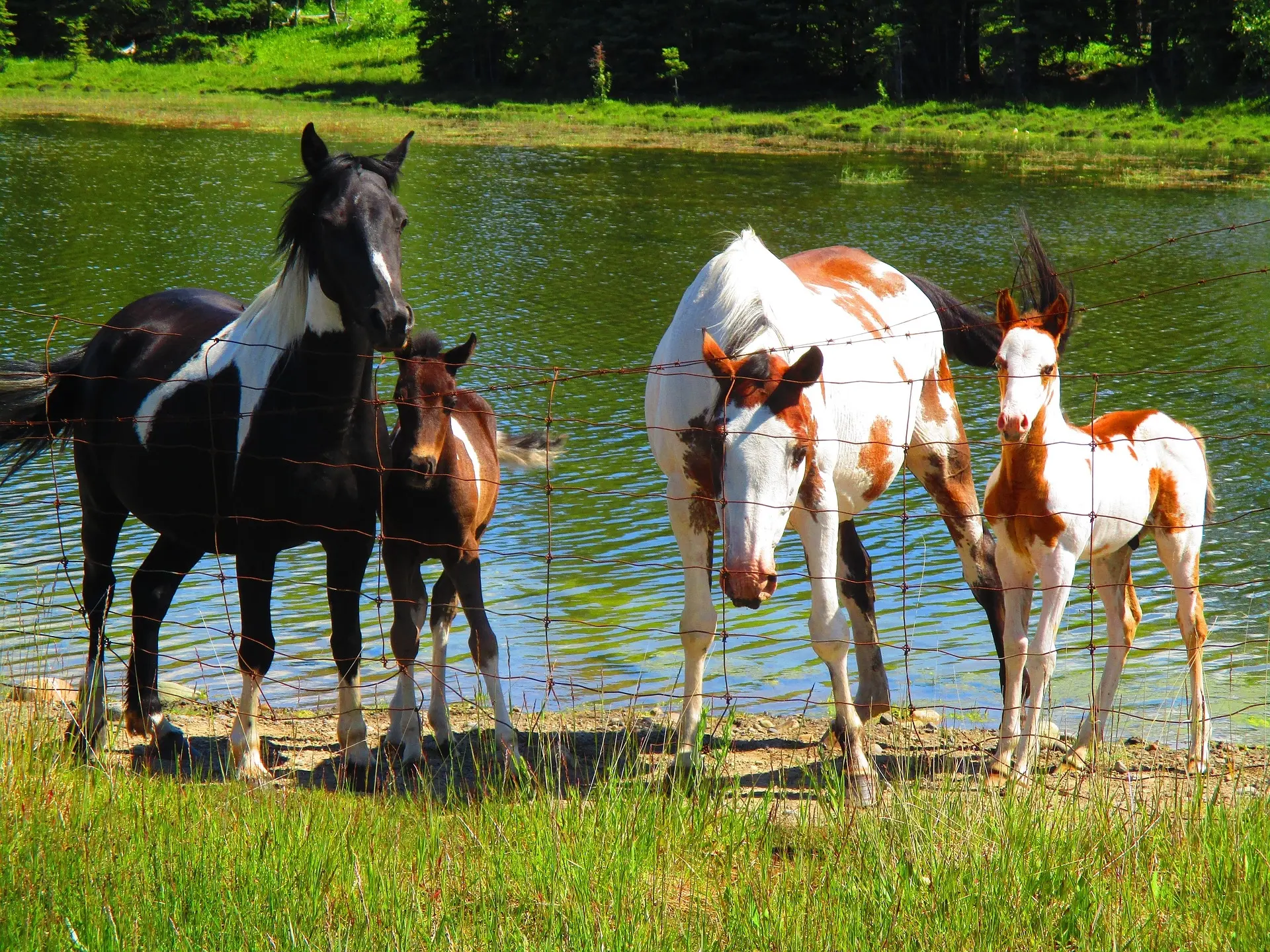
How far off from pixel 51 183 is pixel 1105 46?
41.6 meters

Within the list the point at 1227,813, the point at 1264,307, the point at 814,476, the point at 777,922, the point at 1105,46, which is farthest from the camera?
the point at 1105,46

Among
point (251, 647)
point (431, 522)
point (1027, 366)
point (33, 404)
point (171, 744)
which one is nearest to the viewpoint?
point (1027, 366)

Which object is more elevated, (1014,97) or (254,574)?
(1014,97)

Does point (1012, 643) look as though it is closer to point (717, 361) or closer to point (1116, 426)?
point (1116, 426)

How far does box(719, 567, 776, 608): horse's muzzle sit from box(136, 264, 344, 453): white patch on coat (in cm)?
186

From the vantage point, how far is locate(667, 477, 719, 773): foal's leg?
15.8 feet

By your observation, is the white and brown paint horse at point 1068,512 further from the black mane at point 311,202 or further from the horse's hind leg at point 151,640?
the horse's hind leg at point 151,640

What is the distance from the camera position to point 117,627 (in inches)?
264

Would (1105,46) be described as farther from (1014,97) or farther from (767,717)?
(767,717)

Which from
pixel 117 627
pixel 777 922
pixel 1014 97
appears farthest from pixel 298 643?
pixel 1014 97

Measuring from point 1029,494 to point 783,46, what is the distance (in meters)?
48.9

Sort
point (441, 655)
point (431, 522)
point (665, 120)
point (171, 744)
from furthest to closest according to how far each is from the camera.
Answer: point (665, 120) < point (441, 655) < point (171, 744) < point (431, 522)

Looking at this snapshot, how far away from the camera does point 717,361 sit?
4.47m

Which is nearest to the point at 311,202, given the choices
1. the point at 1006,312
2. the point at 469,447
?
the point at 469,447
